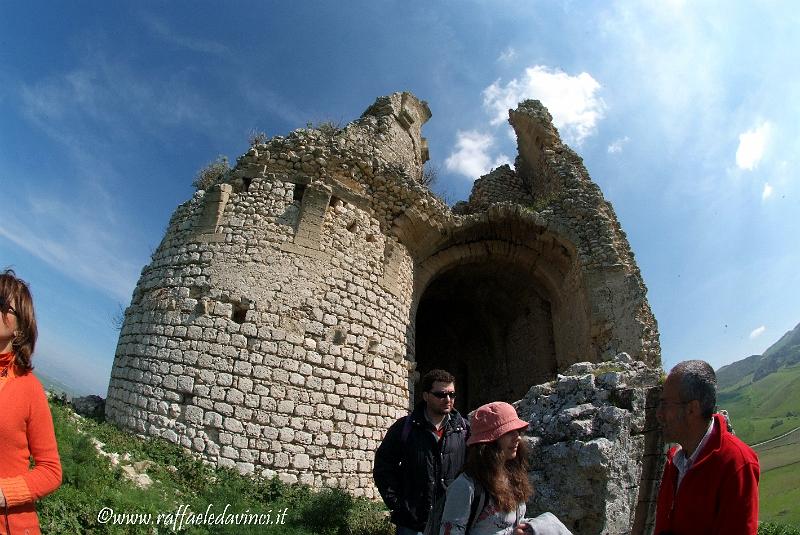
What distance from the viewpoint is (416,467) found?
398 centimetres

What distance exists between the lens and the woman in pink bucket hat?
2.52 metres

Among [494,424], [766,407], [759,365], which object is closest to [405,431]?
[494,424]

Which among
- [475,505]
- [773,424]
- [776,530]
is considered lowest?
[776,530]

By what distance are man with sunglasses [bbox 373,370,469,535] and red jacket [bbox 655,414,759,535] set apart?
185 centimetres

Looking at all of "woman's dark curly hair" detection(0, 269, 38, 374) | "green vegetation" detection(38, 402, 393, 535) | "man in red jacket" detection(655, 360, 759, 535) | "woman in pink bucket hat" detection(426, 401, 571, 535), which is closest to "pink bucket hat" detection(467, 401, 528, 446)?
"woman in pink bucket hat" detection(426, 401, 571, 535)

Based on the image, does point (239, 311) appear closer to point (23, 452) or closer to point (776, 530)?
point (23, 452)

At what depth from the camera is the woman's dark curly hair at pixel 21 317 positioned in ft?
8.07

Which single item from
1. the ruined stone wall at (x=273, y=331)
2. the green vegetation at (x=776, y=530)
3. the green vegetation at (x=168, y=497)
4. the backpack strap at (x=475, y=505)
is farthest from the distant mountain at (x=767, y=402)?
the backpack strap at (x=475, y=505)

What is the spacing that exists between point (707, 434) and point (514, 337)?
12.1 metres

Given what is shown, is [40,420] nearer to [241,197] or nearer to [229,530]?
[229,530]

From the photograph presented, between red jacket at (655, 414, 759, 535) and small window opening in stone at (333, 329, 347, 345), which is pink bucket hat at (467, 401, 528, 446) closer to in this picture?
red jacket at (655, 414, 759, 535)

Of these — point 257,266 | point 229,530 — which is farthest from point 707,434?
point 257,266

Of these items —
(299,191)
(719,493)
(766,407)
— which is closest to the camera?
(719,493)

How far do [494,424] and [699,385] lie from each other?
1.16m
